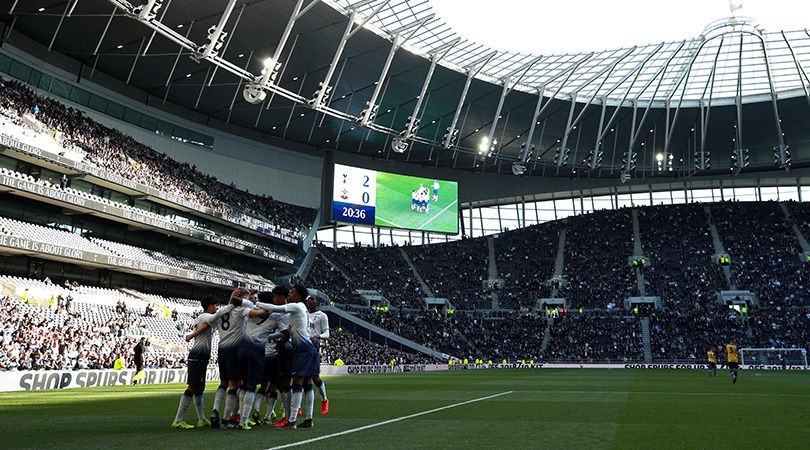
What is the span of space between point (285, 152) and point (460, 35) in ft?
81.0

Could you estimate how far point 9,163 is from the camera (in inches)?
1473

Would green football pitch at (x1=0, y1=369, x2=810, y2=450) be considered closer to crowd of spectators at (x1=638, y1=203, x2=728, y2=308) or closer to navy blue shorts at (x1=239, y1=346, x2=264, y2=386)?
navy blue shorts at (x1=239, y1=346, x2=264, y2=386)

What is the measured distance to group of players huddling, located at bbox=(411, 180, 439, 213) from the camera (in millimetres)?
65938

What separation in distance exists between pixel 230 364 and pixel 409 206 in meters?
56.1

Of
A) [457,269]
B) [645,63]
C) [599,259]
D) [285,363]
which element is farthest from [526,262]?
[285,363]

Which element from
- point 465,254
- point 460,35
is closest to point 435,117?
point 460,35

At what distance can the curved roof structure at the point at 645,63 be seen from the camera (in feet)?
150

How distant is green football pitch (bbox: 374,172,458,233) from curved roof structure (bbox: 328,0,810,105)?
15.0m

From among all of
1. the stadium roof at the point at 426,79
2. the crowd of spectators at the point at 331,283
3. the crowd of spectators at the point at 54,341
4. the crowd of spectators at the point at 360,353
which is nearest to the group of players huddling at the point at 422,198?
the stadium roof at the point at 426,79

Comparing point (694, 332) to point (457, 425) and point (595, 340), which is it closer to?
point (595, 340)

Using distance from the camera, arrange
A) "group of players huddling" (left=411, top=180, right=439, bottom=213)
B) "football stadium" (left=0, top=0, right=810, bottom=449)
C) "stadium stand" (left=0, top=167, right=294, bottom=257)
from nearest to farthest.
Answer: "football stadium" (left=0, top=0, right=810, bottom=449) < "stadium stand" (left=0, top=167, right=294, bottom=257) < "group of players huddling" (left=411, top=180, right=439, bottom=213)

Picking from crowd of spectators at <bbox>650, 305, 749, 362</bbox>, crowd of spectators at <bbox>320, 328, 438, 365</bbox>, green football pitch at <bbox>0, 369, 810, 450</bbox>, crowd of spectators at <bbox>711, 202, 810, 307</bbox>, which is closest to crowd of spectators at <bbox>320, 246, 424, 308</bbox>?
crowd of spectators at <bbox>320, 328, 438, 365</bbox>

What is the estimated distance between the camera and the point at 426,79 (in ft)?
158

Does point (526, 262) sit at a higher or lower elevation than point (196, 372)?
higher
